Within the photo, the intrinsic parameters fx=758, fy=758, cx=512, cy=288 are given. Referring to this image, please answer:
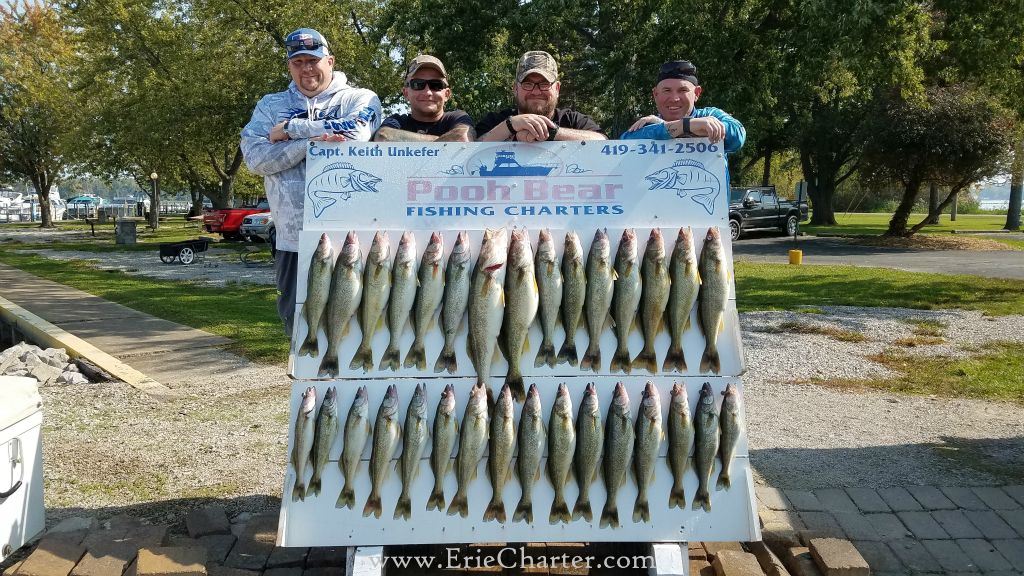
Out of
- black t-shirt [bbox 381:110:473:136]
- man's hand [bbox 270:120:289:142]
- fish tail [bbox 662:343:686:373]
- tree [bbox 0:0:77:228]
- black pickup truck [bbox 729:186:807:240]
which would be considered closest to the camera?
fish tail [bbox 662:343:686:373]

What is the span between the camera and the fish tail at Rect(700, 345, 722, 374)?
133 inches

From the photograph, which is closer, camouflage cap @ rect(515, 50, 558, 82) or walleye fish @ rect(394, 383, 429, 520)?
walleye fish @ rect(394, 383, 429, 520)

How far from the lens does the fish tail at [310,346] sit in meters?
3.36

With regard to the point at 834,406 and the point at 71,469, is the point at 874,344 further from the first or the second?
the point at 71,469

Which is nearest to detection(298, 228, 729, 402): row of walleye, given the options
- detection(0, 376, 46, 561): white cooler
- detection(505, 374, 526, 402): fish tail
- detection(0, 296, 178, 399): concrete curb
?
detection(505, 374, 526, 402): fish tail

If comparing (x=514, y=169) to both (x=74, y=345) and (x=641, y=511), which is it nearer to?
(x=641, y=511)

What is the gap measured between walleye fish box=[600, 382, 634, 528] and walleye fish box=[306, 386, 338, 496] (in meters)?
1.19

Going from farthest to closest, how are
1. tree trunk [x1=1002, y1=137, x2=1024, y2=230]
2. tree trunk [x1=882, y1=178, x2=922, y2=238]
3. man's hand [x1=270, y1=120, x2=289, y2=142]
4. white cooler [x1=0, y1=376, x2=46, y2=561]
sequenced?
tree trunk [x1=1002, y1=137, x2=1024, y2=230]
tree trunk [x1=882, y1=178, x2=922, y2=238]
man's hand [x1=270, y1=120, x2=289, y2=142]
white cooler [x1=0, y1=376, x2=46, y2=561]

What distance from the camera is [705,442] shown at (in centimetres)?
331

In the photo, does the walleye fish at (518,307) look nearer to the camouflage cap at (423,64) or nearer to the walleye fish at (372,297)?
the walleye fish at (372,297)

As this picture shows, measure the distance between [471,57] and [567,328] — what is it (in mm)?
13116

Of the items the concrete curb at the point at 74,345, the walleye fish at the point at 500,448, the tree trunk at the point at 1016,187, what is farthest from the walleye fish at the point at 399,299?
the tree trunk at the point at 1016,187

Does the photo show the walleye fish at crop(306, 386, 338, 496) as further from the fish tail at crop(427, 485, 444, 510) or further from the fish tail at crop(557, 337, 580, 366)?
the fish tail at crop(557, 337, 580, 366)

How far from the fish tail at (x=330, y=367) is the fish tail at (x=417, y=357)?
0.30 metres
